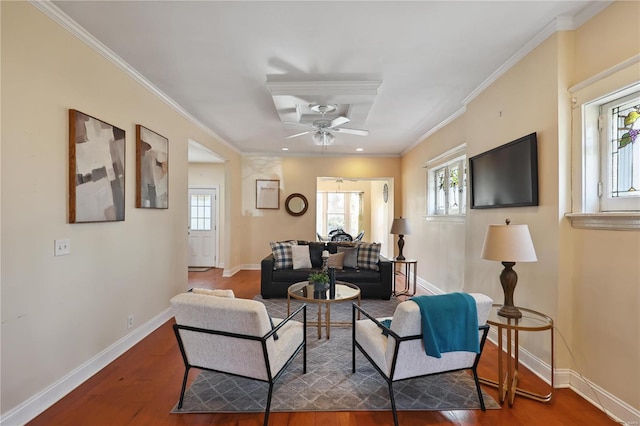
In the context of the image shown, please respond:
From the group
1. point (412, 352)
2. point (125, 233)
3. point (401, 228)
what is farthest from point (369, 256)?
point (125, 233)

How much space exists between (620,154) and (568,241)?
67 centimetres

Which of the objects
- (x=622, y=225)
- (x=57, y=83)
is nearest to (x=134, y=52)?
(x=57, y=83)

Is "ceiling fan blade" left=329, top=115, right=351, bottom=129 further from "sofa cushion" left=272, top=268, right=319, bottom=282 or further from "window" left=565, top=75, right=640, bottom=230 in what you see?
"sofa cushion" left=272, top=268, right=319, bottom=282

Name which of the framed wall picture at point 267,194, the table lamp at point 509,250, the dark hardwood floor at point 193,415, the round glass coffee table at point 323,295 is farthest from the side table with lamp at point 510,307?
the framed wall picture at point 267,194

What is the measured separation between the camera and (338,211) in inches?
427

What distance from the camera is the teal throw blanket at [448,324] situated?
1836 millimetres

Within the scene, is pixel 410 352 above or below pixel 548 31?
below

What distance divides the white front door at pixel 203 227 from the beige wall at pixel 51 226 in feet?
14.0

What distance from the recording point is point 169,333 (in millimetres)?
3357

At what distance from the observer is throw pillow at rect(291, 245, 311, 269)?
4.83 m

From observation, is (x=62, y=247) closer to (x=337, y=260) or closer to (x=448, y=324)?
(x=448, y=324)

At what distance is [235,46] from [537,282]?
3.20 meters

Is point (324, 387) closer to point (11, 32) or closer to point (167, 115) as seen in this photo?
point (11, 32)

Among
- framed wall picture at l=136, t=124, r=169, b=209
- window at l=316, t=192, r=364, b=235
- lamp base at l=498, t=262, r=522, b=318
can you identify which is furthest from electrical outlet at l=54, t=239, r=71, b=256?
window at l=316, t=192, r=364, b=235
